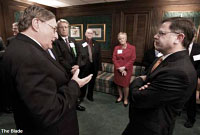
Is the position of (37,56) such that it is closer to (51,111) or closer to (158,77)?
(51,111)

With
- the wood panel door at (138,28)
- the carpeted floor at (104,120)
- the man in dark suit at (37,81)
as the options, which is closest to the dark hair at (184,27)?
the man in dark suit at (37,81)

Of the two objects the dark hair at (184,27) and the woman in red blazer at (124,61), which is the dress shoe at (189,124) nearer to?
the woman in red blazer at (124,61)

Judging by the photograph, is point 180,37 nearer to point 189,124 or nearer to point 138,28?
point 189,124

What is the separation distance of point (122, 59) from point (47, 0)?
2.92m

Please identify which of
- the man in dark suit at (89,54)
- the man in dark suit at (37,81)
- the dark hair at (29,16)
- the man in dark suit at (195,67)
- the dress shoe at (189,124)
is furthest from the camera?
the man in dark suit at (89,54)

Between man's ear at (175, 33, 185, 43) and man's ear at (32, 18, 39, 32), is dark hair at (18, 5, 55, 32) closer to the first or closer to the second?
man's ear at (32, 18, 39, 32)

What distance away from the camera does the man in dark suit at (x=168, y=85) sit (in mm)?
837

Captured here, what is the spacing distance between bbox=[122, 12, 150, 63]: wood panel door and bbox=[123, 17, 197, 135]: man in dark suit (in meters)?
2.72

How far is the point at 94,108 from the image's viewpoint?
2.81 metres

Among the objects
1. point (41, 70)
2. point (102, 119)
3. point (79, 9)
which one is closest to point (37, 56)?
point (41, 70)

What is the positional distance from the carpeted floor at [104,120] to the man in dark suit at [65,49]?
991 mm

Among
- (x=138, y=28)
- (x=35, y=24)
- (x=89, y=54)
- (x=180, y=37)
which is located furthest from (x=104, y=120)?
(x=138, y=28)

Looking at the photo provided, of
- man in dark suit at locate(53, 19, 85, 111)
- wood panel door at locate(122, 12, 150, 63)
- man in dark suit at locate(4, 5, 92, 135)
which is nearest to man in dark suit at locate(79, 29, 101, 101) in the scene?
man in dark suit at locate(53, 19, 85, 111)

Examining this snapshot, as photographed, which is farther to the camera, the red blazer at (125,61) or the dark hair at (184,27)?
the red blazer at (125,61)
